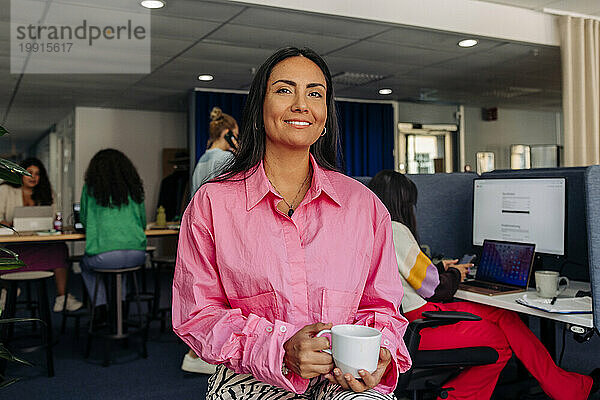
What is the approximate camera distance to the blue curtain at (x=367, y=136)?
28.8 feet

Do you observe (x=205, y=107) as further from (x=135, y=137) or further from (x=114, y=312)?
(x=114, y=312)

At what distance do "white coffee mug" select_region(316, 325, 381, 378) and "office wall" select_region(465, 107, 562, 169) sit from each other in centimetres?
880

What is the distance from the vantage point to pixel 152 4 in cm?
417

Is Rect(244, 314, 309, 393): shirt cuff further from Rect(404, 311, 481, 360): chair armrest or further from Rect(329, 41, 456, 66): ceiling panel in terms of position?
Rect(329, 41, 456, 66): ceiling panel

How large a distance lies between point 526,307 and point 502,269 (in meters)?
0.48

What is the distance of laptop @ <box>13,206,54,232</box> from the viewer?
4.84 meters

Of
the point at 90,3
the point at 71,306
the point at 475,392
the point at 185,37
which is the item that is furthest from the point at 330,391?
the point at 71,306

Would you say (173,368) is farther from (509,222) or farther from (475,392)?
(509,222)

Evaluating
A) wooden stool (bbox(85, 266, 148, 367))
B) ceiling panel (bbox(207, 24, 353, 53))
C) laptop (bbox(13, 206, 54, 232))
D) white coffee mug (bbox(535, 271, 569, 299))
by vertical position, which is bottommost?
wooden stool (bbox(85, 266, 148, 367))

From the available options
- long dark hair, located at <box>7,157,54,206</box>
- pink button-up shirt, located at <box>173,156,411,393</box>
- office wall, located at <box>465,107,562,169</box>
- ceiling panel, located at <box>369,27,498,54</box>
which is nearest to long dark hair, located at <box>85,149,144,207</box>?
long dark hair, located at <box>7,157,54,206</box>

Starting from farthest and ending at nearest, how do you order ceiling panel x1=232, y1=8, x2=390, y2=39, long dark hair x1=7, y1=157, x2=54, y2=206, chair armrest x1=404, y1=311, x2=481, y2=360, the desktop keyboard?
long dark hair x1=7, y1=157, x2=54, y2=206, ceiling panel x1=232, y1=8, x2=390, y2=39, the desktop keyboard, chair armrest x1=404, y1=311, x2=481, y2=360

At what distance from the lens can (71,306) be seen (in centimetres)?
559

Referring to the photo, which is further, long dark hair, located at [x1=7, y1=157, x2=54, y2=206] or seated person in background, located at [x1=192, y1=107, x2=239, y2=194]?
long dark hair, located at [x1=7, y1=157, x2=54, y2=206]

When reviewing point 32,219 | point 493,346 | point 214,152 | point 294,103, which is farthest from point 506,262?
point 32,219
